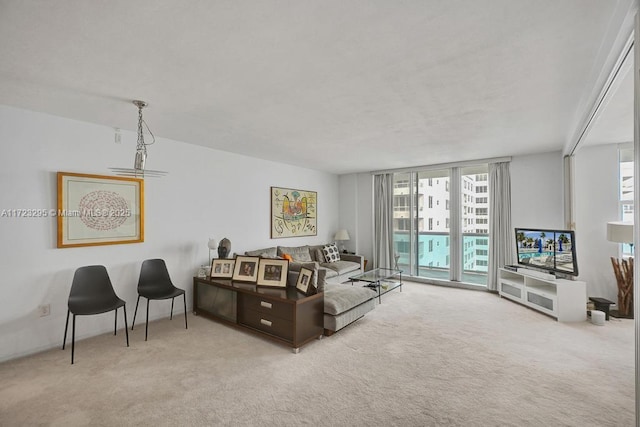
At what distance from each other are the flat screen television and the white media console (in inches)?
6.0

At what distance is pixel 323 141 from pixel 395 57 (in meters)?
2.21

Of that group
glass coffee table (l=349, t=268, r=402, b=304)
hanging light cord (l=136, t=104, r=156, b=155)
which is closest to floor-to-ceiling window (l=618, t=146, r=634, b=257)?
glass coffee table (l=349, t=268, r=402, b=304)

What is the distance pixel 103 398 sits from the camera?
88.7 inches

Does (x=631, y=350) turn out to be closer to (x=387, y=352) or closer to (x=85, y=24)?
(x=387, y=352)

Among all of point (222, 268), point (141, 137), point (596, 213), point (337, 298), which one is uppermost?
point (141, 137)

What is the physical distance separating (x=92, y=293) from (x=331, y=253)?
4.17 meters

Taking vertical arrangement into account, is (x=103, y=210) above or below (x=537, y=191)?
below

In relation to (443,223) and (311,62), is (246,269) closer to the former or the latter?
(311,62)

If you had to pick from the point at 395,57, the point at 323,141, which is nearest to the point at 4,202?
the point at 323,141

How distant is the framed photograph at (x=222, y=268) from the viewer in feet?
13.3

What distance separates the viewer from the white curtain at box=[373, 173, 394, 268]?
21.7 feet

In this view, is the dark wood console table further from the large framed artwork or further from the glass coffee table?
the large framed artwork

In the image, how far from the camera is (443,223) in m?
6.11

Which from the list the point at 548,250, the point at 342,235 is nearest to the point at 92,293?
the point at 342,235
